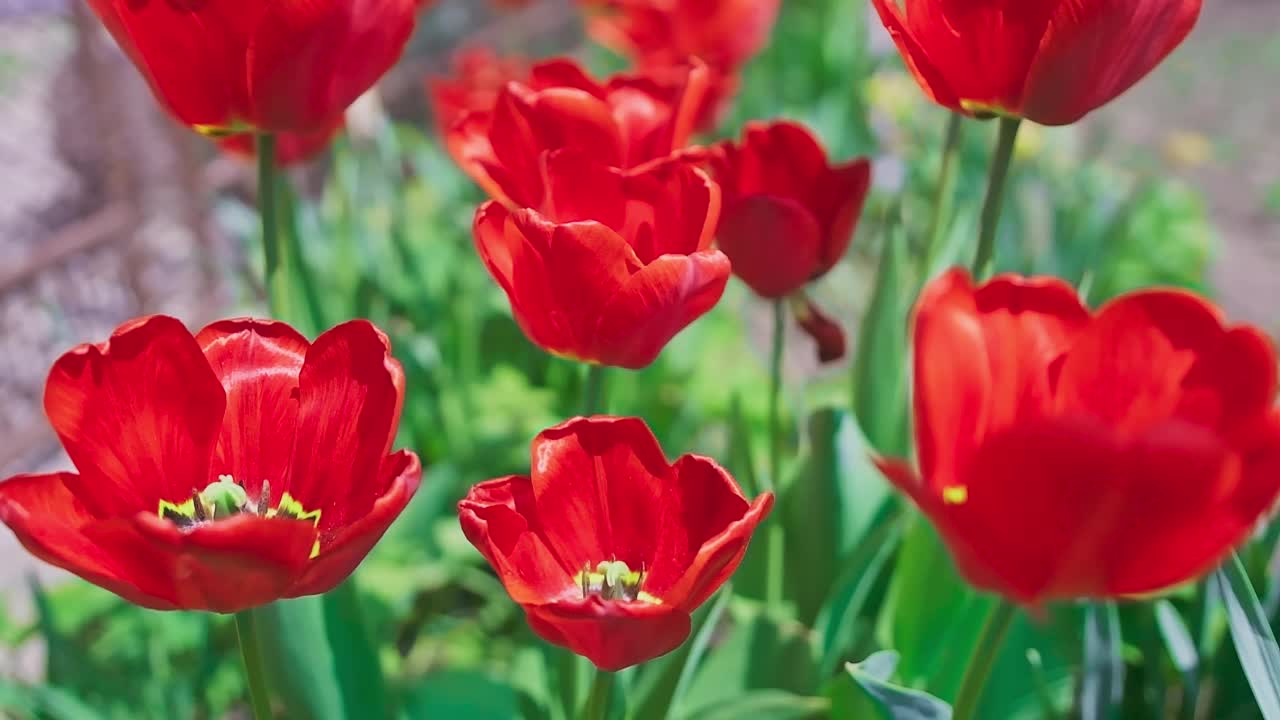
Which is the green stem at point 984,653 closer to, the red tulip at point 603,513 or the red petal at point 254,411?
the red tulip at point 603,513

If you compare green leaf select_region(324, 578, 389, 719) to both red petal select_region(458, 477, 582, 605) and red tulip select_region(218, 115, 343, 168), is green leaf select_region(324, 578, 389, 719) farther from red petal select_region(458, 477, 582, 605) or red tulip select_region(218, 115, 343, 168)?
red tulip select_region(218, 115, 343, 168)

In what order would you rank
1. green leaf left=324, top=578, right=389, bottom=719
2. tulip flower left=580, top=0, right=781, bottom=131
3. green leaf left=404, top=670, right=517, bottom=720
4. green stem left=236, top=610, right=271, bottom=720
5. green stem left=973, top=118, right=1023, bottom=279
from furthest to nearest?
1. tulip flower left=580, top=0, right=781, bottom=131
2. green leaf left=404, top=670, right=517, bottom=720
3. green leaf left=324, top=578, right=389, bottom=719
4. green stem left=973, top=118, right=1023, bottom=279
5. green stem left=236, top=610, right=271, bottom=720

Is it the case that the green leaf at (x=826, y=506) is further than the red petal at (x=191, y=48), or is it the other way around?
the green leaf at (x=826, y=506)

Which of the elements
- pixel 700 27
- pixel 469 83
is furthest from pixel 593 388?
pixel 469 83

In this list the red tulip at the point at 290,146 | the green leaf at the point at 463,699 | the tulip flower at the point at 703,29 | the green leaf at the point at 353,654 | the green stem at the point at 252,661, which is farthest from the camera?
the tulip flower at the point at 703,29

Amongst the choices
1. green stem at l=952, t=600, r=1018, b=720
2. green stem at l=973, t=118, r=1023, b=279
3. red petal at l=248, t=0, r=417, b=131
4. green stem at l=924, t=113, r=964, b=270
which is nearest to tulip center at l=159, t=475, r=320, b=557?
red petal at l=248, t=0, r=417, b=131

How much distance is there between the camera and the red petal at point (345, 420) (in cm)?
52

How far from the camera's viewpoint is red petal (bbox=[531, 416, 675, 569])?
0.53 meters

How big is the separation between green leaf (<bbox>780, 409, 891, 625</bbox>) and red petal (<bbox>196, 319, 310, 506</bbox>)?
0.49m

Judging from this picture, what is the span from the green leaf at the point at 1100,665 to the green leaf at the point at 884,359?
279 millimetres

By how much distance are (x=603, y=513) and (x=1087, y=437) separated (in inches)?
9.7

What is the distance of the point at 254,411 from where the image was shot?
55cm

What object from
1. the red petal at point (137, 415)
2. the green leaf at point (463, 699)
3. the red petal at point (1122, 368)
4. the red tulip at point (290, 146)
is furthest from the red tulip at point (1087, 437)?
the red tulip at point (290, 146)

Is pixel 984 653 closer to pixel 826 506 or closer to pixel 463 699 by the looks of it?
pixel 826 506
